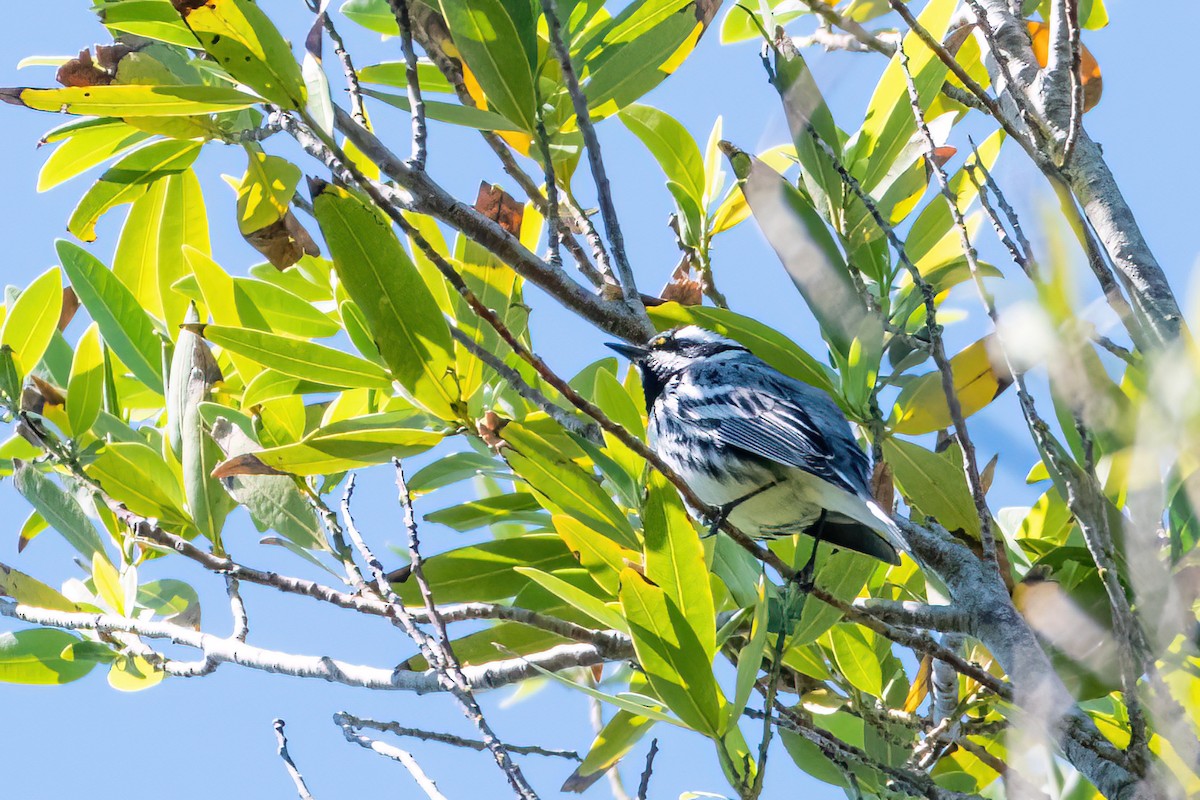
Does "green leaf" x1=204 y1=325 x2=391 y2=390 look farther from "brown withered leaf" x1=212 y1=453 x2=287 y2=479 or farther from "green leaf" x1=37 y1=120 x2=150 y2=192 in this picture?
"green leaf" x1=37 y1=120 x2=150 y2=192

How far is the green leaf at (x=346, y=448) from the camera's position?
2.16m

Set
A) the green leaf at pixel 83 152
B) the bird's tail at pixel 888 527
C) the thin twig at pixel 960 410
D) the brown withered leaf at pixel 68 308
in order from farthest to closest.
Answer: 1. the brown withered leaf at pixel 68 308
2. the green leaf at pixel 83 152
3. the bird's tail at pixel 888 527
4. the thin twig at pixel 960 410

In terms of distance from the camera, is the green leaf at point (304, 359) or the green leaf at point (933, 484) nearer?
the green leaf at point (304, 359)

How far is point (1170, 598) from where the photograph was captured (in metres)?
0.79

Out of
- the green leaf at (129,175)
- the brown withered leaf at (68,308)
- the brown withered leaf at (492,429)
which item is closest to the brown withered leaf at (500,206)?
the green leaf at (129,175)

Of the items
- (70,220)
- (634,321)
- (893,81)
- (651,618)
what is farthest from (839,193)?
(70,220)

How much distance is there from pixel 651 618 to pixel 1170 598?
1.07 metres

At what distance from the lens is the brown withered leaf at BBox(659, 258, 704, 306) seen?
295 cm

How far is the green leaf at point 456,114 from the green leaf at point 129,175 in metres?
0.72

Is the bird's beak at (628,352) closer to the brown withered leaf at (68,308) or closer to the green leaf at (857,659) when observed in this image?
the green leaf at (857,659)

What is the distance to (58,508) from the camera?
8.78 ft

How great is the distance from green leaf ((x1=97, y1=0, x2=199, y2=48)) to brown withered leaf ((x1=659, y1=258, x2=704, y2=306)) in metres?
1.29

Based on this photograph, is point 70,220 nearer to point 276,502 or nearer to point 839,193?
point 276,502

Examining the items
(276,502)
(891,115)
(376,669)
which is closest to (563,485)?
(376,669)
